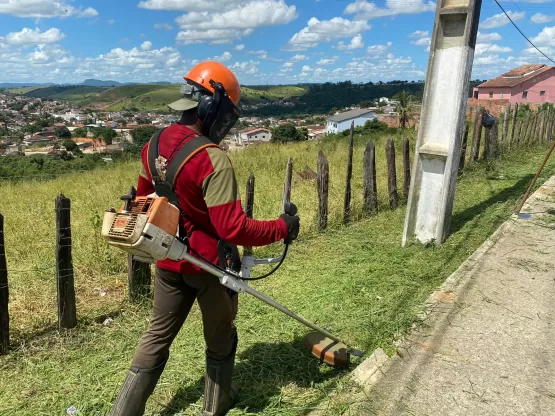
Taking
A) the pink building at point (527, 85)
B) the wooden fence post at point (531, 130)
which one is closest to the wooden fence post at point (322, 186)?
the wooden fence post at point (531, 130)

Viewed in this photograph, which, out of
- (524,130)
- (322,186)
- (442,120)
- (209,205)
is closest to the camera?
(209,205)

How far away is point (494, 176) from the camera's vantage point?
9945 mm

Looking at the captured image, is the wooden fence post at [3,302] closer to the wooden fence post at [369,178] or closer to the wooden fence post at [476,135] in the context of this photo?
the wooden fence post at [369,178]

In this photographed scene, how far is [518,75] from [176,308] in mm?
59814

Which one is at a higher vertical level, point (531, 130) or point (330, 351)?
point (531, 130)

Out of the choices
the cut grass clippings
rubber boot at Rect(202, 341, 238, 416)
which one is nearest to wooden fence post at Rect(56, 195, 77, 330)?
the cut grass clippings

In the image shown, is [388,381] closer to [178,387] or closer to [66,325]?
[178,387]

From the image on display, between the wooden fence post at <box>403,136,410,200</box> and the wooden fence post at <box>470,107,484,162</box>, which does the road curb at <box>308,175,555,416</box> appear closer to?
the wooden fence post at <box>403,136,410,200</box>

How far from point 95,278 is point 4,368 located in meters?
1.58

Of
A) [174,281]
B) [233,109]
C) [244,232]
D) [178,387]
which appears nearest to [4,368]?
[178,387]

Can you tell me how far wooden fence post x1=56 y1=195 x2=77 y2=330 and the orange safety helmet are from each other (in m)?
1.98

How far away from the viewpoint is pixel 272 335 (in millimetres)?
3744

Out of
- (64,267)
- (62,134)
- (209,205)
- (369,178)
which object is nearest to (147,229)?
(209,205)

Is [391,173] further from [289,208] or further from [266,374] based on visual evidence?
[289,208]
